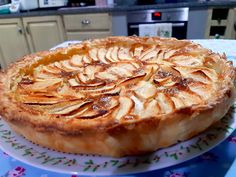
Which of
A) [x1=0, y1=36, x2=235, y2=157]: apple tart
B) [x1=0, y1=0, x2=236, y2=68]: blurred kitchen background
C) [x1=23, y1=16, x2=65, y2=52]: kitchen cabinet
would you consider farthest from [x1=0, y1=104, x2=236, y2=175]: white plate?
[x1=23, y1=16, x2=65, y2=52]: kitchen cabinet

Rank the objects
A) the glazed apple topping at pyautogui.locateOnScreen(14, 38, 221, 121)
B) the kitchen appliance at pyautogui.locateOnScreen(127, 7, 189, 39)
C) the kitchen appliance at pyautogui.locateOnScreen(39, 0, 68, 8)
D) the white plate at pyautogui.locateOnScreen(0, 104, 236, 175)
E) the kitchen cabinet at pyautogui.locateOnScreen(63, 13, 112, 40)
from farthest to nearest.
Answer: the kitchen appliance at pyautogui.locateOnScreen(39, 0, 68, 8)
the kitchen cabinet at pyautogui.locateOnScreen(63, 13, 112, 40)
the kitchen appliance at pyautogui.locateOnScreen(127, 7, 189, 39)
the glazed apple topping at pyautogui.locateOnScreen(14, 38, 221, 121)
the white plate at pyautogui.locateOnScreen(0, 104, 236, 175)

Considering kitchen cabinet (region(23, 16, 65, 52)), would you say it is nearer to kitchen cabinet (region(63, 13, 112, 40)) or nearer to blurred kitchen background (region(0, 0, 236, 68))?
blurred kitchen background (region(0, 0, 236, 68))

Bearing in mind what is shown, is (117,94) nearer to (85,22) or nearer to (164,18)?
(164,18)

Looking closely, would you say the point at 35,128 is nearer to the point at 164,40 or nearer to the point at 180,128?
the point at 180,128

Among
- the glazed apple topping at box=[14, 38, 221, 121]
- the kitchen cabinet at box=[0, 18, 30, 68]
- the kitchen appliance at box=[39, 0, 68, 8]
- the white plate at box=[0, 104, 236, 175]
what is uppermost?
the kitchen appliance at box=[39, 0, 68, 8]

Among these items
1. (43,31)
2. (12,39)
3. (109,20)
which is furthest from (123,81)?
(12,39)

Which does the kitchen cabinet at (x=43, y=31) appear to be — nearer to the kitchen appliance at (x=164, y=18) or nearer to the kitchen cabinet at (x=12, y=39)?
the kitchen cabinet at (x=12, y=39)
